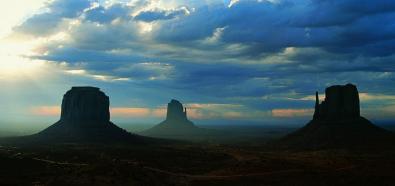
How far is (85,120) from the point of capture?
620ft

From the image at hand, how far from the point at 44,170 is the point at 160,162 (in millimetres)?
26929

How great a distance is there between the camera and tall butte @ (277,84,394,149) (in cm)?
15162

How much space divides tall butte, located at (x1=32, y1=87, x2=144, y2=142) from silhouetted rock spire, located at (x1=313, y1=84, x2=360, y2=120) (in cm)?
6847

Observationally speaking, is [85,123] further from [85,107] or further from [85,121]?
[85,107]

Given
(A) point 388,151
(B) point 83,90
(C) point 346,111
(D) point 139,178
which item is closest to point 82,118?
(B) point 83,90

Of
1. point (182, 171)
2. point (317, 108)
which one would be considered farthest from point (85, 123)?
point (182, 171)

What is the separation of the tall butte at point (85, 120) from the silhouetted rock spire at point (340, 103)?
225 feet

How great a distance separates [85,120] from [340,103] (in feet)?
306

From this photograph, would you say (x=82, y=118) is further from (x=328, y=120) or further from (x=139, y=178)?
(x=139, y=178)

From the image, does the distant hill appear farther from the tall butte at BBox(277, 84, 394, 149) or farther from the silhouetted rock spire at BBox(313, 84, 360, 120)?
the silhouetted rock spire at BBox(313, 84, 360, 120)

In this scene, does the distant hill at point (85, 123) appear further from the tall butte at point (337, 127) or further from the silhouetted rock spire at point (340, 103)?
the silhouetted rock spire at point (340, 103)

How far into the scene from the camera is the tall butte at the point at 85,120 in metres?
176

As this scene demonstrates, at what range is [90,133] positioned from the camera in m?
177

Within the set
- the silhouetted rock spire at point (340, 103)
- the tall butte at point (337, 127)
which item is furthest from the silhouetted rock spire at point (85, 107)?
the silhouetted rock spire at point (340, 103)
